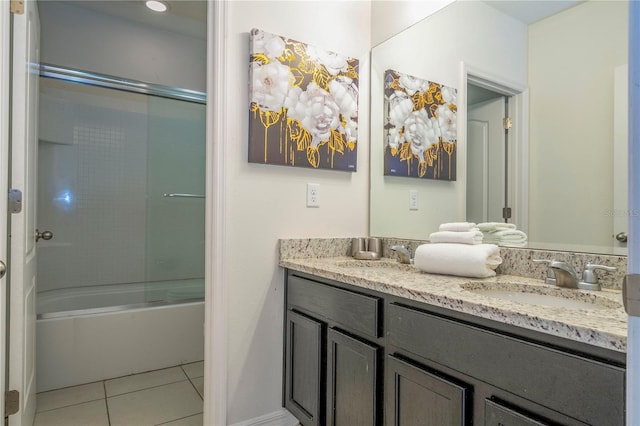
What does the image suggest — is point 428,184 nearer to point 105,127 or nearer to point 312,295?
point 312,295

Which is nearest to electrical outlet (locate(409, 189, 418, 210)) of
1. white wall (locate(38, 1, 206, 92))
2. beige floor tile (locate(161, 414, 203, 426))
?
beige floor tile (locate(161, 414, 203, 426))

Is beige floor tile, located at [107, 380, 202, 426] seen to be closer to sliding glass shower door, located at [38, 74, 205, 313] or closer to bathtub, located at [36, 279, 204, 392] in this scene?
bathtub, located at [36, 279, 204, 392]

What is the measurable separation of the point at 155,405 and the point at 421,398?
1.57 metres

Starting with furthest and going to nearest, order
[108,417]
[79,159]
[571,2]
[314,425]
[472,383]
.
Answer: [79,159] → [108,417] → [314,425] → [571,2] → [472,383]

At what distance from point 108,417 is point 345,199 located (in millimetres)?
1615

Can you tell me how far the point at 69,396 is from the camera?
6.61ft

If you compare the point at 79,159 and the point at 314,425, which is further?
the point at 79,159

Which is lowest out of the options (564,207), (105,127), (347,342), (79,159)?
(347,342)

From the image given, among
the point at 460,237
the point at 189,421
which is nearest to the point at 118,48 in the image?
the point at 189,421

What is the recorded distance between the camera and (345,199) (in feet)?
6.35

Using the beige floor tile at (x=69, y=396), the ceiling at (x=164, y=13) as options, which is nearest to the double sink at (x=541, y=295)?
the beige floor tile at (x=69, y=396)

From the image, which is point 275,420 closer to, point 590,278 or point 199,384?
point 199,384

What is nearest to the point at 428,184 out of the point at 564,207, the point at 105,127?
the point at 564,207

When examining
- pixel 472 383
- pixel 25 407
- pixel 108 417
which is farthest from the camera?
pixel 108 417
